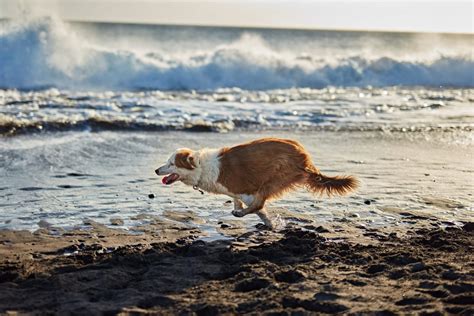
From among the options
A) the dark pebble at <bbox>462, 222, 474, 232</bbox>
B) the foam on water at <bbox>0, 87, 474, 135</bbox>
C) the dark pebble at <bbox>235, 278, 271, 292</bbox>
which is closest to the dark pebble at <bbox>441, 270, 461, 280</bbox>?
the dark pebble at <bbox>235, 278, 271, 292</bbox>

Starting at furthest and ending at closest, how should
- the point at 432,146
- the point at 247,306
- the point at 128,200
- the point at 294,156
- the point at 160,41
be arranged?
the point at 160,41 → the point at 432,146 → the point at 128,200 → the point at 294,156 → the point at 247,306

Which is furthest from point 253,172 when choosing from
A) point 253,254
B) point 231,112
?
point 231,112

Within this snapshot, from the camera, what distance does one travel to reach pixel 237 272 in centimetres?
577

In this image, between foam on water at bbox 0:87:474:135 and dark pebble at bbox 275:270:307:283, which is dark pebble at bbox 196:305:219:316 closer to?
dark pebble at bbox 275:270:307:283

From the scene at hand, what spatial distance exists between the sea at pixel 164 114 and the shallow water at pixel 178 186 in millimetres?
39

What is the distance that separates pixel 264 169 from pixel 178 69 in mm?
22191

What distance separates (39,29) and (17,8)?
184cm

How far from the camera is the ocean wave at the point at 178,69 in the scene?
27328mm

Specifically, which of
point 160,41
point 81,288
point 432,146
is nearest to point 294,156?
point 81,288

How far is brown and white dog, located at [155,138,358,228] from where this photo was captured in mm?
7559

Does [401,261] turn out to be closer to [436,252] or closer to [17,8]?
[436,252]

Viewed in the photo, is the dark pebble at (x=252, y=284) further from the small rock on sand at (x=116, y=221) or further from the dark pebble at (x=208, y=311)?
the small rock on sand at (x=116, y=221)

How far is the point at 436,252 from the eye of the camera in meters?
6.41

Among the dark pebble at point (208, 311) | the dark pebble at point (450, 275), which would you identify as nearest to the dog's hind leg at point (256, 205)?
the dark pebble at point (450, 275)
